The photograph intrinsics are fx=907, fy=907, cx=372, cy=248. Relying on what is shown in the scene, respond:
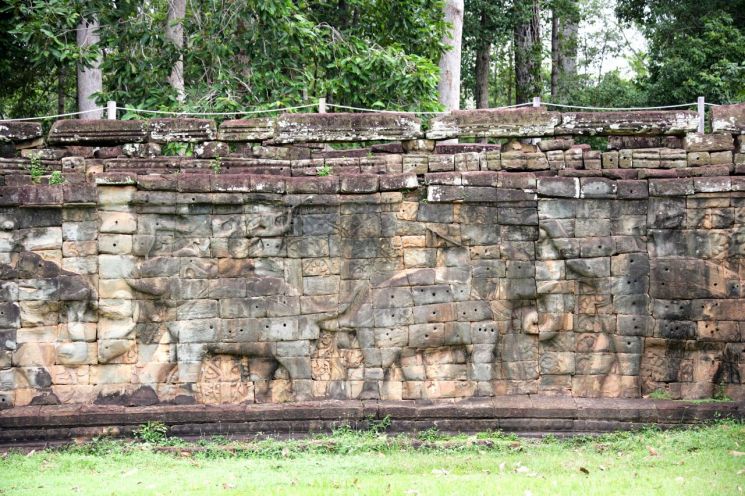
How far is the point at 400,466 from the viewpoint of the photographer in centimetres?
876

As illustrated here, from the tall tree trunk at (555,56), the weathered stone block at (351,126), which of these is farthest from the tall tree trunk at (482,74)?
the weathered stone block at (351,126)

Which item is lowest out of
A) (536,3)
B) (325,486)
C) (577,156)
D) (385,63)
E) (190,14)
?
(325,486)

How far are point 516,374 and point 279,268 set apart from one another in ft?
9.59

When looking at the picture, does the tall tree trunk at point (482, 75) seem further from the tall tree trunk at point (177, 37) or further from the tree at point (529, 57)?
the tall tree trunk at point (177, 37)

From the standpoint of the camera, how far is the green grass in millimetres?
7953

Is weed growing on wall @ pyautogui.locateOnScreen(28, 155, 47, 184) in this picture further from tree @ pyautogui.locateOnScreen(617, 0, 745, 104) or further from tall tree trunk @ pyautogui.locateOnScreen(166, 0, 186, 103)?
tree @ pyautogui.locateOnScreen(617, 0, 745, 104)

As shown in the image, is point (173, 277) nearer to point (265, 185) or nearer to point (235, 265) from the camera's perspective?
point (235, 265)

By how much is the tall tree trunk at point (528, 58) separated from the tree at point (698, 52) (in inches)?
155

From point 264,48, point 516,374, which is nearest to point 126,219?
point 516,374

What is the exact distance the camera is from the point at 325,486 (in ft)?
26.5

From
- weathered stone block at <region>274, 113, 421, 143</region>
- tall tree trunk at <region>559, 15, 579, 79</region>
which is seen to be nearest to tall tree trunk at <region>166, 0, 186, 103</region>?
weathered stone block at <region>274, 113, 421, 143</region>

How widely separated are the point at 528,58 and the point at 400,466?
54.8 ft

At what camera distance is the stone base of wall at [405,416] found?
980cm

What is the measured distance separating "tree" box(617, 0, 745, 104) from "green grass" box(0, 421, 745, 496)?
9.89 meters
